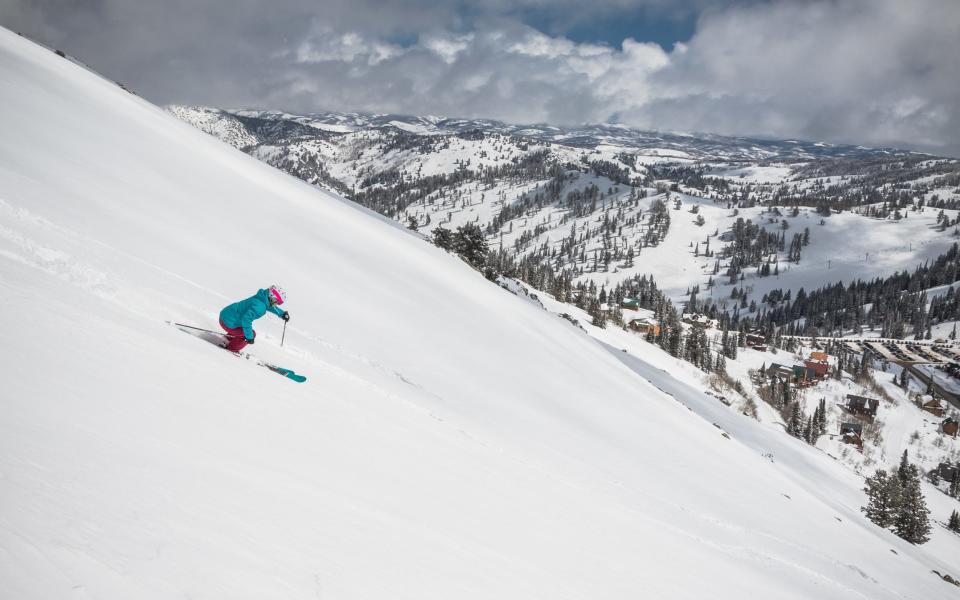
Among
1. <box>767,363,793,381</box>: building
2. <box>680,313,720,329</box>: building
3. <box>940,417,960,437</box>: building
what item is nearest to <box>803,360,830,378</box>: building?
<box>767,363,793,381</box>: building

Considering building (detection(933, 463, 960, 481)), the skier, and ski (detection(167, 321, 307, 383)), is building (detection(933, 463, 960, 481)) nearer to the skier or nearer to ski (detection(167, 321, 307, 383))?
ski (detection(167, 321, 307, 383))

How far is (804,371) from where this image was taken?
136m

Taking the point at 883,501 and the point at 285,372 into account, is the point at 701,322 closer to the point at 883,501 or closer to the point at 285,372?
the point at 883,501

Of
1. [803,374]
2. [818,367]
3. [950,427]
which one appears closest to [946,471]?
[950,427]

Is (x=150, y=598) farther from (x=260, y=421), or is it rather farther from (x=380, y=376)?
(x=380, y=376)

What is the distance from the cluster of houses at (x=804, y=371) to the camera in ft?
429

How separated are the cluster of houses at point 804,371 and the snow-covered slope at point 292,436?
125269 mm

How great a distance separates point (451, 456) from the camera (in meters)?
8.53

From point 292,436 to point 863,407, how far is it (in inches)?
6012

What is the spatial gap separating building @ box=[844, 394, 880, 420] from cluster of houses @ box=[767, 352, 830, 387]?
1244 cm

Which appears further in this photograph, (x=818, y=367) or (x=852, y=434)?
(x=818, y=367)

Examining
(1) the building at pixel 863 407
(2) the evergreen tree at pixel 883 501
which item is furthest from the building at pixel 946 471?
(2) the evergreen tree at pixel 883 501

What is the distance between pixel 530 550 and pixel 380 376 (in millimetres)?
6451

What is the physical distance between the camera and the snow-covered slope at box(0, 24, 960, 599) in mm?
3361
